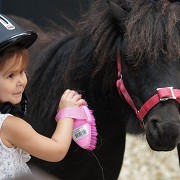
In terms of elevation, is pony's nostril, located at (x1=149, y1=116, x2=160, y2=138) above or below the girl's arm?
below

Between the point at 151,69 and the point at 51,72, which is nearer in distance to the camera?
the point at 151,69

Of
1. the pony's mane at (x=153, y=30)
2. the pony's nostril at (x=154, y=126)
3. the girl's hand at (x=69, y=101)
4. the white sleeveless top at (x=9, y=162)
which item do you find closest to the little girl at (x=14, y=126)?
the white sleeveless top at (x=9, y=162)

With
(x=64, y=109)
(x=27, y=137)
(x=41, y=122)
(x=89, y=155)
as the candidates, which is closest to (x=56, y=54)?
(x=41, y=122)

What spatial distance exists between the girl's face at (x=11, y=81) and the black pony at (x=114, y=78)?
1.91 feet

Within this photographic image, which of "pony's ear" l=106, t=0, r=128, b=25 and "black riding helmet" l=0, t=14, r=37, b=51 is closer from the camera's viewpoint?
"black riding helmet" l=0, t=14, r=37, b=51

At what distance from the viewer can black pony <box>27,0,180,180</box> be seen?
2.11 meters

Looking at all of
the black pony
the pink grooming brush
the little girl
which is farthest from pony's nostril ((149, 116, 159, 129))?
the little girl

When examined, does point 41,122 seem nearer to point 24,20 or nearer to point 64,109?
point 64,109

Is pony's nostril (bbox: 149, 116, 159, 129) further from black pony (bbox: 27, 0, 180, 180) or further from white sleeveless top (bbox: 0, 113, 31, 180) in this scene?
white sleeveless top (bbox: 0, 113, 31, 180)

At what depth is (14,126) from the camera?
1.74 meters

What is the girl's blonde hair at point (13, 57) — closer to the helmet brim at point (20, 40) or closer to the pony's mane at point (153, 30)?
the helmet brim at point (20, 40)

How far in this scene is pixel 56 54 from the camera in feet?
8.80

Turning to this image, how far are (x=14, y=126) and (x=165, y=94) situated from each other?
67cm

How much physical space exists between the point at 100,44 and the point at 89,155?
649mm
